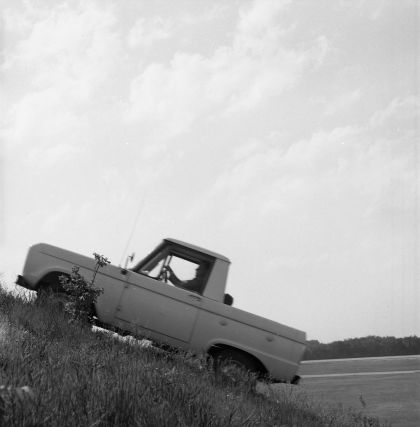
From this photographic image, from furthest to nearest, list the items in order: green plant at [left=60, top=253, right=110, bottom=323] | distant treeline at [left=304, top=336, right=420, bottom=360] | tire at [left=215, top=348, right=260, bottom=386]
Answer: distant treeline at [left=304, top=336, right=420, bottom=360]
green plant at [left=60, top=253, right=110, bottom=323]
tire at [left=215, top=348, right=260, bottom=386]

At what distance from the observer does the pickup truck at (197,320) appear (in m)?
7.86

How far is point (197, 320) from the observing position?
26.0ft

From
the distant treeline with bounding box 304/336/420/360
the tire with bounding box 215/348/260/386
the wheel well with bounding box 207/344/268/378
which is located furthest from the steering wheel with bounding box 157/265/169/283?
the distant treeline with bounding box 304/336/420/360

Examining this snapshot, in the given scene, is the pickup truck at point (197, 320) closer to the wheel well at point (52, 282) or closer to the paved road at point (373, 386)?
the wheel well at point (52, 282)

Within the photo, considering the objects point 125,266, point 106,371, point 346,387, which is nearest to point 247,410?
point 106,371

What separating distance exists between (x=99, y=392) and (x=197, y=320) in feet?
14.4

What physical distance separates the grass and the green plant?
0.63 m

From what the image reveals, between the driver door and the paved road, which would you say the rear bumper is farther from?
the paved road

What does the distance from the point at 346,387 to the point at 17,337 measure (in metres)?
11.7

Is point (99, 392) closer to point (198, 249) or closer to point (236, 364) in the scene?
point (236, 364)

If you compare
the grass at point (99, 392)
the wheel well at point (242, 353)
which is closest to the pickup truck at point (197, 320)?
the wheel well at point (242, 353)

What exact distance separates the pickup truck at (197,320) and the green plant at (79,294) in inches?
13.6

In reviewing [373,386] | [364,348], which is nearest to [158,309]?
[373,386]

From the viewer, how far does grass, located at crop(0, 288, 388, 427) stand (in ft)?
10.2
